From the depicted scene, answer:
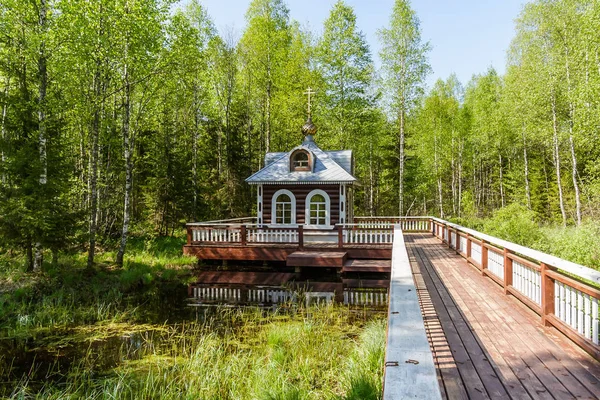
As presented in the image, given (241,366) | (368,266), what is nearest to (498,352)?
(241,366)

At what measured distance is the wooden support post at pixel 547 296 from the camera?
4020 mm

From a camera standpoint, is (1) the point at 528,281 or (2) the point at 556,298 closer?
(2) the point at 556,298

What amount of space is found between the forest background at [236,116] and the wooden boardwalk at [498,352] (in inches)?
185

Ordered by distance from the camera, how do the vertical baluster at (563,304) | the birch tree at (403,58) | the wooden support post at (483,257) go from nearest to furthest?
the vertical baluster at (563,304)
the wooden support post at (483,257)
the birch tree at (403,58)

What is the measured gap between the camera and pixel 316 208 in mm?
14328

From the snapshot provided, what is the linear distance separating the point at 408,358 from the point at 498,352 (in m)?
2.14

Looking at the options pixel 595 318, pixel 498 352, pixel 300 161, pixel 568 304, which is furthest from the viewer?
pixel 300 161

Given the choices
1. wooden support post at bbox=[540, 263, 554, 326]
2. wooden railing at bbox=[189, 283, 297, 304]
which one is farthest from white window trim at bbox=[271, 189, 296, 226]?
wooden support post at bbox=[540, 263, 554, 326]

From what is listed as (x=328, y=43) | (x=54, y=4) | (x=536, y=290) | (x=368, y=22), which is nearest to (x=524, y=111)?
(x=368, y=22)

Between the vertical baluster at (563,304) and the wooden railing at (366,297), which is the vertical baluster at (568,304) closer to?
the vertical baluster at (563,304)

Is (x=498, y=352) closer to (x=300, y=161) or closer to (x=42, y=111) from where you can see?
(x=42, y=111)

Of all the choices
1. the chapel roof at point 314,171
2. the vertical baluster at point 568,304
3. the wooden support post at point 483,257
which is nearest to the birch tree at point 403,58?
the chapel roof at point 314,171

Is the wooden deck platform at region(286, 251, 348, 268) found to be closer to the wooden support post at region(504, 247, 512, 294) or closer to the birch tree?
the wooden support post at region(504, 247, 512, 294)

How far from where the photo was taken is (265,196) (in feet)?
47.9
